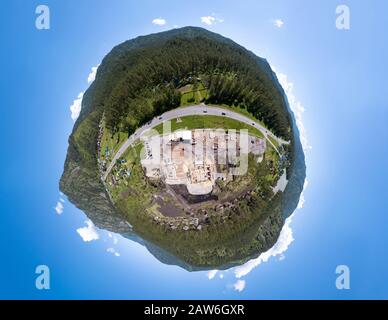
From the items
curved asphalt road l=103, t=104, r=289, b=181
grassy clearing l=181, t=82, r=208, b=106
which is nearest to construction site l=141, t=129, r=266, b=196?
curved asphalt road l=103, t=104, r=289, b=181

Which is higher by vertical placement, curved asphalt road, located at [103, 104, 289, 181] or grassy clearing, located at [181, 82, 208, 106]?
grassy clearing, located at [181, 82, 208, 106]

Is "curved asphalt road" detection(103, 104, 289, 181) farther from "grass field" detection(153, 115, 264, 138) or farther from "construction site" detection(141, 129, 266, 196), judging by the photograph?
"construction site" detection(141, 129, 266, 196)

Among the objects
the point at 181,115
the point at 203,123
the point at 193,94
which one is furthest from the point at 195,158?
the point at 193,94

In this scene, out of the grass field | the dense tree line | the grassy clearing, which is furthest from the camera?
the grassy clearing

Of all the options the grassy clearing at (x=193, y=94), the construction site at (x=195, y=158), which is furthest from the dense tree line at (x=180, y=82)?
the construction site at (x=195, y=158)

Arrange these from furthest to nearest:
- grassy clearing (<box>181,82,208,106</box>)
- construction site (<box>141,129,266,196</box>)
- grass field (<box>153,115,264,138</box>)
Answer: grassy clearing (<box>181,82,208,106</box>), grass field (<box>153,115,264,138</box>), construction site (<box>141,129,266,196</box>)

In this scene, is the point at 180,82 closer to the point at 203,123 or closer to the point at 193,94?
the point at 193,94

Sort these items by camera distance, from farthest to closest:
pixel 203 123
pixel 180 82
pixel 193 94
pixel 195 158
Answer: pixel 193 94, pixel 203 123, pixel 180 82, pixel 195 158

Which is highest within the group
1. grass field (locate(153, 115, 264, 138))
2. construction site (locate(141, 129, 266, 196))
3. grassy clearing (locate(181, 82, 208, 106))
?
grassy clearing (locate(181, 82, 208, 106))

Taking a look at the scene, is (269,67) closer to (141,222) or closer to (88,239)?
(141,222)

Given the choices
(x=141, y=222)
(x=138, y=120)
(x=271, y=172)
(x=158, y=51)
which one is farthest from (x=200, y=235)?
(x=158, y=51)

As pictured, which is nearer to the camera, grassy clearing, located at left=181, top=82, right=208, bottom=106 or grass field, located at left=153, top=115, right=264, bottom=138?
grass field, located at left=153, top=115, right=264, bottom=138

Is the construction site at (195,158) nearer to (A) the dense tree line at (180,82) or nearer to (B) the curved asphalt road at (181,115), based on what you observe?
(B) the curved asphalt road at (181,115)
